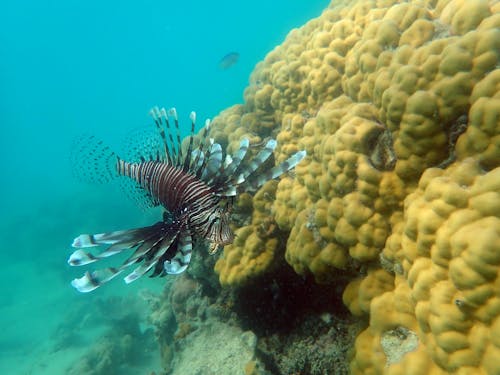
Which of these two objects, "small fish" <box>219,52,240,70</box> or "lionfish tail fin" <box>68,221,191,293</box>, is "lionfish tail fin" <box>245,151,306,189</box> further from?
"small fish" <box>219,52,240,70</box>

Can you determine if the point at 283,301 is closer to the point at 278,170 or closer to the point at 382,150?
the point at 278,170

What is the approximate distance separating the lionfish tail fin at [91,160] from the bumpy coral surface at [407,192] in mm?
2123

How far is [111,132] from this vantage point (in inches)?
2195

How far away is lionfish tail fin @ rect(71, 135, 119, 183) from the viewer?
451 cm

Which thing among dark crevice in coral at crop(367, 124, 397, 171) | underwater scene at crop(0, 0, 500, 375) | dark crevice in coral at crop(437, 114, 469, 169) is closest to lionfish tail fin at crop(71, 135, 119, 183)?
underwater scene at crop(0, 0, 500, 375)

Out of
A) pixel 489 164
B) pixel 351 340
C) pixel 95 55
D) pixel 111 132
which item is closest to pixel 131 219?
pixel 351 340

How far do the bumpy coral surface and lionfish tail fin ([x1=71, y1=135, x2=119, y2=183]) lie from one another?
2.12 meters

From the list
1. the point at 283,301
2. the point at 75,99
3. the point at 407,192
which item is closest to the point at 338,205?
the point at 407,192

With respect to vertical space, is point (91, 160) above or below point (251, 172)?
above

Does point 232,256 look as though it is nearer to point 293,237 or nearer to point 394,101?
point 293,237

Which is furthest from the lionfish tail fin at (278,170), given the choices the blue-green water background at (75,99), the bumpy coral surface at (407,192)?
the blue-green water background at (75,99)

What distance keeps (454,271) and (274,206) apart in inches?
78.7

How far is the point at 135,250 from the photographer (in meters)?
2.35

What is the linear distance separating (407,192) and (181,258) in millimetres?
1531
